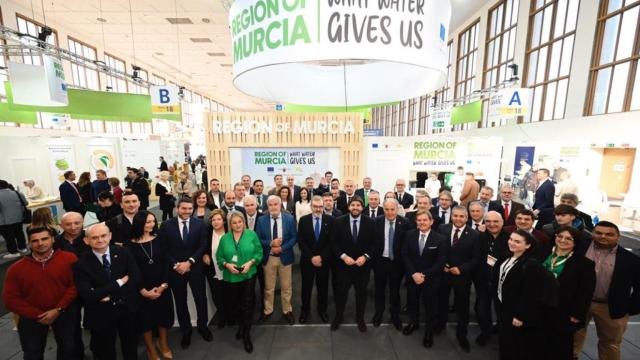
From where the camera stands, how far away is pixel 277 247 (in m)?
3.03

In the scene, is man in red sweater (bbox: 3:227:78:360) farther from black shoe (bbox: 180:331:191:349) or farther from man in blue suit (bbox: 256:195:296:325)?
man in blue suit (bbox: 256:195:296:325)

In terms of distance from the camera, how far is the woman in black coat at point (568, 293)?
208 cm

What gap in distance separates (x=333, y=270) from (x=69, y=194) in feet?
17.6

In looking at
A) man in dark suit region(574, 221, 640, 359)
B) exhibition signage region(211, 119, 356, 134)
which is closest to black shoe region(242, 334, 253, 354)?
man in dark suit region(574, 221, 640, 359)

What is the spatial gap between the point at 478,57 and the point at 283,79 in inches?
534

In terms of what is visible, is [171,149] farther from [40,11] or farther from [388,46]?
[388,46]

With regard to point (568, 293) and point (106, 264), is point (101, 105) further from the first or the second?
point (568, 293)

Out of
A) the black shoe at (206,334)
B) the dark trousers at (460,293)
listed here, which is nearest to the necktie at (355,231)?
the dark trousers at (460,293)

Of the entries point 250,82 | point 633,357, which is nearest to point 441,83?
point 250,82

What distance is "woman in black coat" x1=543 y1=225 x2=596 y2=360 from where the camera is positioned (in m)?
2.08

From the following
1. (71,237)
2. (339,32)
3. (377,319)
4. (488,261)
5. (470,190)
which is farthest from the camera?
(470,190)

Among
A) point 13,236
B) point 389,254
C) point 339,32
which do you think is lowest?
point 13,236

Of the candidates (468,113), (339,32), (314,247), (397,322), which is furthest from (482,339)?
(468,113)

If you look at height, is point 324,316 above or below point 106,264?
below
